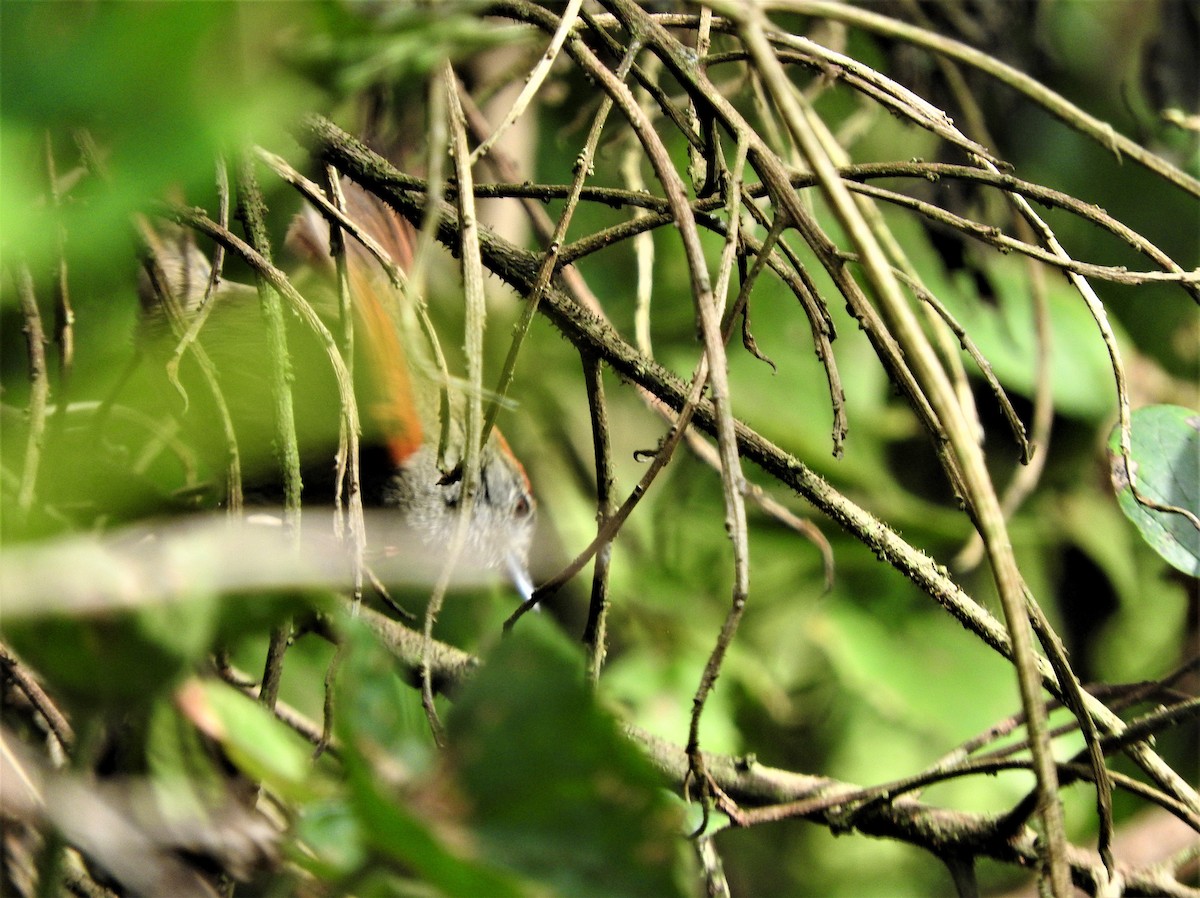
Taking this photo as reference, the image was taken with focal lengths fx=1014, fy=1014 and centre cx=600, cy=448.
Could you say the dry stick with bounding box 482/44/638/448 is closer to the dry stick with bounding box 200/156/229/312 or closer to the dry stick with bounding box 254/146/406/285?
the dry stick with bounding box 254/146/406/285

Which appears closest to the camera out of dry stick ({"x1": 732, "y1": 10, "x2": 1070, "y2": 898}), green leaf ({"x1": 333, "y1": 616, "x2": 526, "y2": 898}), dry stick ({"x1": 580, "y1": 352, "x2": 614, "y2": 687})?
green leaf ({"x1": 333, "y1": 616, "x2": 526, "y2": 898})

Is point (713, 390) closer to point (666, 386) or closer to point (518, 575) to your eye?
point (666, 386)

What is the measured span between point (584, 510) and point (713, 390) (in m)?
1.83

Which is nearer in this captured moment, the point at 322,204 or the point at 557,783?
the point at 557,783

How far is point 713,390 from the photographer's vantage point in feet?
2.24

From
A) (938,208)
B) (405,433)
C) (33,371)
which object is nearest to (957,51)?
(938,208)

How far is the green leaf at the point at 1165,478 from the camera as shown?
3.04 ft

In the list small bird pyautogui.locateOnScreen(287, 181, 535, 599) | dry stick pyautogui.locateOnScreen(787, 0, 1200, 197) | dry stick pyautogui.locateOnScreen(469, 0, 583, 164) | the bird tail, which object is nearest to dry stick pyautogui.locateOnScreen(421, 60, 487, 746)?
dry stick pyautogui.locateOnScreen(469, 0, 583, 164)

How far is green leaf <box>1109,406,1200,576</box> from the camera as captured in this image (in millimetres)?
926

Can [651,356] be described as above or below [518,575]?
above

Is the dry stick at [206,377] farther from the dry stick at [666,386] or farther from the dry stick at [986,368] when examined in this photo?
the dry stick at [986,368]

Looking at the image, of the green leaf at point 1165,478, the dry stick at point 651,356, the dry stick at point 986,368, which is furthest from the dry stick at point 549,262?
the green leaf at point 1165,478

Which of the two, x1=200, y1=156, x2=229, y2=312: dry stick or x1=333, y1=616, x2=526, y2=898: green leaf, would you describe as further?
x1=200, y1=156, x2=229, y2=312: dry stick

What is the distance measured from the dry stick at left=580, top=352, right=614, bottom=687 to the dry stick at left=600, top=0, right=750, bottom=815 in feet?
0.58
